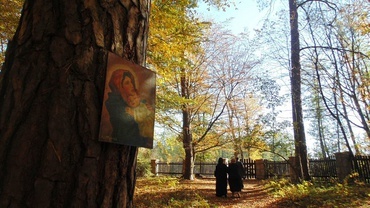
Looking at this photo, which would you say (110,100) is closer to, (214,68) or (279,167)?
(214,68)

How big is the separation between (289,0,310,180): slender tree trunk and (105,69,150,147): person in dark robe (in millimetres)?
11136

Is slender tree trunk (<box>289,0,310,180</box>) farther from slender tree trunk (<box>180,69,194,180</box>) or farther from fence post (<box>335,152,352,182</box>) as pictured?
slender tree trunk (<box>180,69,194,180</box>)

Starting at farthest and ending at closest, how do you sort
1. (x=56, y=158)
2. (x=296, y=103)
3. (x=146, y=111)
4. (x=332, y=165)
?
(x=332, y=165)
(x=296, y=103)
(x=146, y=111)
(x=56, y=158)

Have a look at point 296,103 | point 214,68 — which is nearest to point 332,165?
point 296,103

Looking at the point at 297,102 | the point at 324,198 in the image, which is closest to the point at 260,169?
the point at 297,102

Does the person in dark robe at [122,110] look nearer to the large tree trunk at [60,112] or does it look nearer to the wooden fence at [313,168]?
the large tree trunk at [60,112]

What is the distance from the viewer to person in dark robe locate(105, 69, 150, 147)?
121 cm

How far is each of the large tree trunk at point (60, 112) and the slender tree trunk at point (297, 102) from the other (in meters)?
11.3

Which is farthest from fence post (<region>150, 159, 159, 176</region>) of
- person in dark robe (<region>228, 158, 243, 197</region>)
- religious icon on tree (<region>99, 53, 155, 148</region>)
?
religious icon on tree (<region>99, 53, 155, 148</region>)

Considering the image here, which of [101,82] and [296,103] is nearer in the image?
[101,82]

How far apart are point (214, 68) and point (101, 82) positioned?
52.3ft

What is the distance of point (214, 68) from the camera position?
16781 millimetres

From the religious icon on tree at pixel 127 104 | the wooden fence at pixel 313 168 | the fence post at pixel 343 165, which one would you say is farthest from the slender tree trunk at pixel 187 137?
the religious icon on tree at pixel 127 104

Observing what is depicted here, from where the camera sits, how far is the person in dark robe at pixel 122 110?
1208mm
